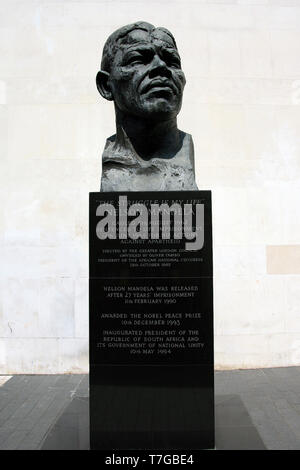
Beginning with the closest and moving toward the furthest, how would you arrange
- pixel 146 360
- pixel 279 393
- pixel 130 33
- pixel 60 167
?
pixel 146 360 < pixel 130 33 < pixel 279 393 < pixel 60 167

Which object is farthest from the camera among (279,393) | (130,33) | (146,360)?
(279,393)

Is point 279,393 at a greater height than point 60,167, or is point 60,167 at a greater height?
point 60,167

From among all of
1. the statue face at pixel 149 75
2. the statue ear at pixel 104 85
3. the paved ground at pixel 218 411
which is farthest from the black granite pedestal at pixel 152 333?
the statue ear at pixel 104 85

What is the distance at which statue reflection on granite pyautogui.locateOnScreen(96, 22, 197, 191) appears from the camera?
2.96m

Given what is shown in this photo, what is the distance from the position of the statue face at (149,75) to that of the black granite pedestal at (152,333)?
2.05ft

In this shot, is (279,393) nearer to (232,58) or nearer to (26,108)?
(232,58)

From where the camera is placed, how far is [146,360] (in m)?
2.81

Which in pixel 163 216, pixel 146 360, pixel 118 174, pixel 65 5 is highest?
pixel 65 5

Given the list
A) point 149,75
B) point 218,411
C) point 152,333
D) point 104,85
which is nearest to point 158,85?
point 149,75

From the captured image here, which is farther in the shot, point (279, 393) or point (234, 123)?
point (234, 123)

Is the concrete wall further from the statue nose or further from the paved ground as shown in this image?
the statue nose

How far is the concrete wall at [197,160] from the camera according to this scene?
5219mm

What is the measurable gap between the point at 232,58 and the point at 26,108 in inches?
104

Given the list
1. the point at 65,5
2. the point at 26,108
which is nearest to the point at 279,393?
the point at 26,108
